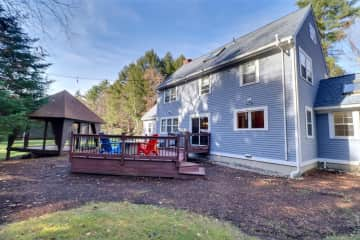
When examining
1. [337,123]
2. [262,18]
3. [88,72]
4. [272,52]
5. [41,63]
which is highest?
[262,18]

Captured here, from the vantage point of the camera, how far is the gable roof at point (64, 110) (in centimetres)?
1152

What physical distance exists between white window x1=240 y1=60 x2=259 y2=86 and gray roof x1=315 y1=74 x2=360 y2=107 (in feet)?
11.2

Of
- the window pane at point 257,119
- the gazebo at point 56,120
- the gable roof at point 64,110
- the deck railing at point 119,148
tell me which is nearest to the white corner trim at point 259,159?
the window pane at point 257,119

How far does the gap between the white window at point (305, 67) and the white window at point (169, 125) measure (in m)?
7.92

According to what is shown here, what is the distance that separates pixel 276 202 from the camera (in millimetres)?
4684

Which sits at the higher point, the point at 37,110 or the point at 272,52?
the point at 272,52

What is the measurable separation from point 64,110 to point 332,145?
1540 centimetres

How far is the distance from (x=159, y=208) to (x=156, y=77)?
87.9ft

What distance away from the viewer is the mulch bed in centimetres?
357

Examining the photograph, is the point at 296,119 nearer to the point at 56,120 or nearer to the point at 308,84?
the point at 308,84

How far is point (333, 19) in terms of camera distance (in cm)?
1579

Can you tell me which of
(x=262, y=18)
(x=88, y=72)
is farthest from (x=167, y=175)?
(x=88, y=72)

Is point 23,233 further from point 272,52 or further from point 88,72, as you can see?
point 88,72

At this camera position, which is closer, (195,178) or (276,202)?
(276,202)
